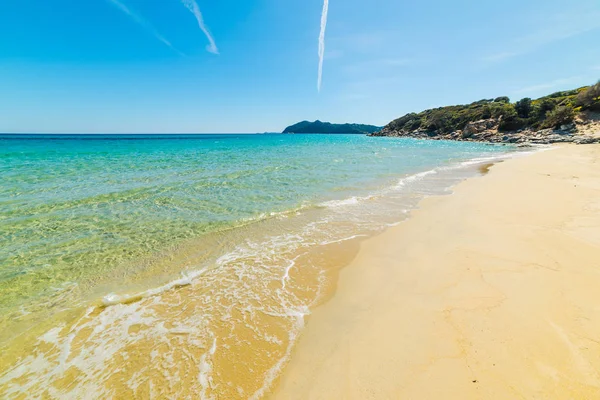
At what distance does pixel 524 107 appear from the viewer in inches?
2307

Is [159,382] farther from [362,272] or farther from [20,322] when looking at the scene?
[362,272]

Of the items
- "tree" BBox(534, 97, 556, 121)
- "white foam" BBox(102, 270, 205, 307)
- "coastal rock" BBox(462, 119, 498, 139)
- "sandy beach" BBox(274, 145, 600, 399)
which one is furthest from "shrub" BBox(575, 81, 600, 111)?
"white foam" BBox(102, 270, 205, 307)

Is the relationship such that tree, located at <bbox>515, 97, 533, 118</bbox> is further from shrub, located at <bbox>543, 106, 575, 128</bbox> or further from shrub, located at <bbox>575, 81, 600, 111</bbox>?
shrub, located at <bbox>575, 81, 600, 111</bbox>

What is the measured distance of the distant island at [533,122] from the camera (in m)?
43.0

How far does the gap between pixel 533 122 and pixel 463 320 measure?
7458 centimetres

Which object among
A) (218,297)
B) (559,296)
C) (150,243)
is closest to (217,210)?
(150,243)

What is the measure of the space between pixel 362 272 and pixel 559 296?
11.0 ft

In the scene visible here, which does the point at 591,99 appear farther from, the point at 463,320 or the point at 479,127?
the point at 463,320

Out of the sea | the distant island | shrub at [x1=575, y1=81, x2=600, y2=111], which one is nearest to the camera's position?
the sea

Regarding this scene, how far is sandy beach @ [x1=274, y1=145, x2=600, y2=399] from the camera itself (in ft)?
9.61

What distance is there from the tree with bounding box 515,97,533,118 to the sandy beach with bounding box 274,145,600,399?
7143 cm

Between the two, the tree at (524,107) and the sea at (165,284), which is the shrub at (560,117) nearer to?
the tree at (524,107)

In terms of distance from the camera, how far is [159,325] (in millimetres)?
4332

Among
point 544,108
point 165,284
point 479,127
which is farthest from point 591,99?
point 165,284
